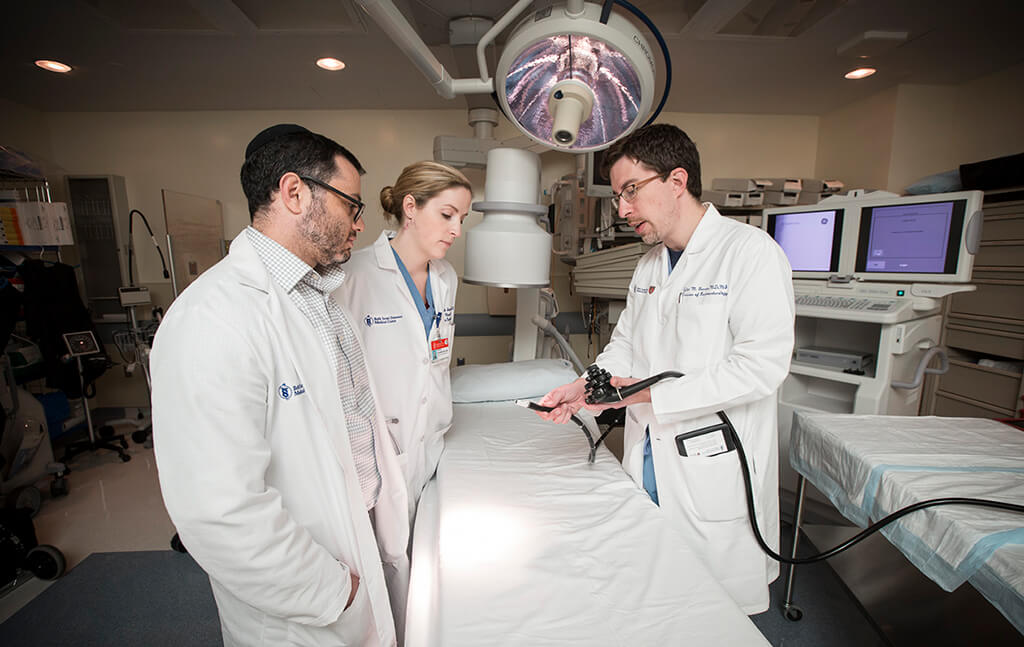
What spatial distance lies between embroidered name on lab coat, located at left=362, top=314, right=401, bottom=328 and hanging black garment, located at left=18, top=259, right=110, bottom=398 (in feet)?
9.54

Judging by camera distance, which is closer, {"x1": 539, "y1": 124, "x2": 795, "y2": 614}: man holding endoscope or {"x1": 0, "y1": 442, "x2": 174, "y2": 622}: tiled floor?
{"x1": 539, "y1": 124, "x2": 795, "y2": 614}: man holding endoscope

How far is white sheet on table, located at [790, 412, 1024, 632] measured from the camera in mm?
787

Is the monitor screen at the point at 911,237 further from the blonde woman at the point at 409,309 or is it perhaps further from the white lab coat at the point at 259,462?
the white lab coat at the point at 259,462

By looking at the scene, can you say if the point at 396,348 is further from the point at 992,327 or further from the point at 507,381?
the point at 992,327

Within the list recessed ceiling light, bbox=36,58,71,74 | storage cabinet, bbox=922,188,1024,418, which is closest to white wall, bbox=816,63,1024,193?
storage cabinet, bbox=922,188,1024,418

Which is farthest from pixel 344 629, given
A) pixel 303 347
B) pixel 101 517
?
pixel 101 517

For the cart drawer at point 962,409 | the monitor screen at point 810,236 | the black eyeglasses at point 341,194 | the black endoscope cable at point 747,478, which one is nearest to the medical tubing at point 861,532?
the black endoscope cable at point 747,478

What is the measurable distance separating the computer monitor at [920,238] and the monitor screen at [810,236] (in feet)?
0.31

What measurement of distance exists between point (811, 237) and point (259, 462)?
2469 millimetres

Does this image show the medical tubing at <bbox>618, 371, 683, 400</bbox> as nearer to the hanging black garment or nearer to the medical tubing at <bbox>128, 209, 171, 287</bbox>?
the hanging black garment

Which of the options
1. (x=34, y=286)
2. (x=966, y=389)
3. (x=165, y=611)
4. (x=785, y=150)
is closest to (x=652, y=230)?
(x=165, y=611)

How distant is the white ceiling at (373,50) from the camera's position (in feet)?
6.47

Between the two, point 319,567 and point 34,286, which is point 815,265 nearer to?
point 319,567

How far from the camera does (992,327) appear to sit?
2.50 metres
